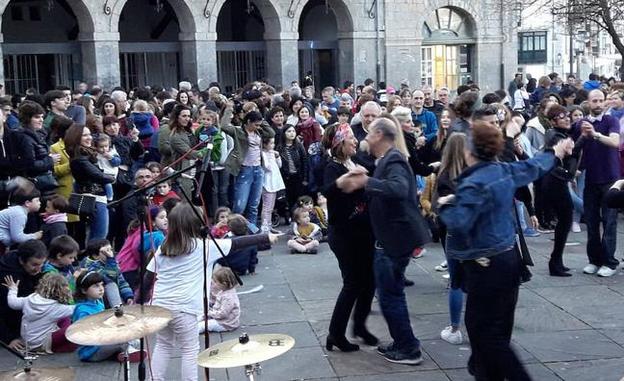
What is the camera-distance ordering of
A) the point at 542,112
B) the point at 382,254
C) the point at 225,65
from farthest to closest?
the point at 225,65 → the point at 542,112 → the point at 382,254

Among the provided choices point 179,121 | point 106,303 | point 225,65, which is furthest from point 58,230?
point 225,65

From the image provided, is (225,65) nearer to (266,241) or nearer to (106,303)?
(106,303)

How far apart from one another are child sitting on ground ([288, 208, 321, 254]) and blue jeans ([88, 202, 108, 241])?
2.44 meters

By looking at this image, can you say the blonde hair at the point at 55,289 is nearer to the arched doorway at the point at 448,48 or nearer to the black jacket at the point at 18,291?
the black jacket at the point at 18,291

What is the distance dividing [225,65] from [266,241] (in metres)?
20.9

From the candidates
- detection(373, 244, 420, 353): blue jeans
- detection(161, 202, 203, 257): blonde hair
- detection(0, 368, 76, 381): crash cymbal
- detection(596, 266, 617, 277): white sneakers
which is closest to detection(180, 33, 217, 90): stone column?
detection(596, 266, 617, 277): white sneakers

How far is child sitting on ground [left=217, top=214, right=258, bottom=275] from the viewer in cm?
1013

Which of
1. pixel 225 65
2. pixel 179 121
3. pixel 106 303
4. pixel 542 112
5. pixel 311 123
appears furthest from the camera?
pixel 225 65

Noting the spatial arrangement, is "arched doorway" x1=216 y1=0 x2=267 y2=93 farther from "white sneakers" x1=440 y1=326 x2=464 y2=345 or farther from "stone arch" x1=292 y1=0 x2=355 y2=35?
"white sneakers" x1=440 y1=326 x2=464 y2=345

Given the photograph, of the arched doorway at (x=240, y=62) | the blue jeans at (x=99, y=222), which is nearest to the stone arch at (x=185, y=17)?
the arched doorway at (x=240, y=62)

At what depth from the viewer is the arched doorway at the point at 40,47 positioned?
76.9ft

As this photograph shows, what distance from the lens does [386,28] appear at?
1072 inches

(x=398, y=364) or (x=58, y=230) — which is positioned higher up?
(x=58, y=230)

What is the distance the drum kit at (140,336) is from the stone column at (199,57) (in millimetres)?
19250
